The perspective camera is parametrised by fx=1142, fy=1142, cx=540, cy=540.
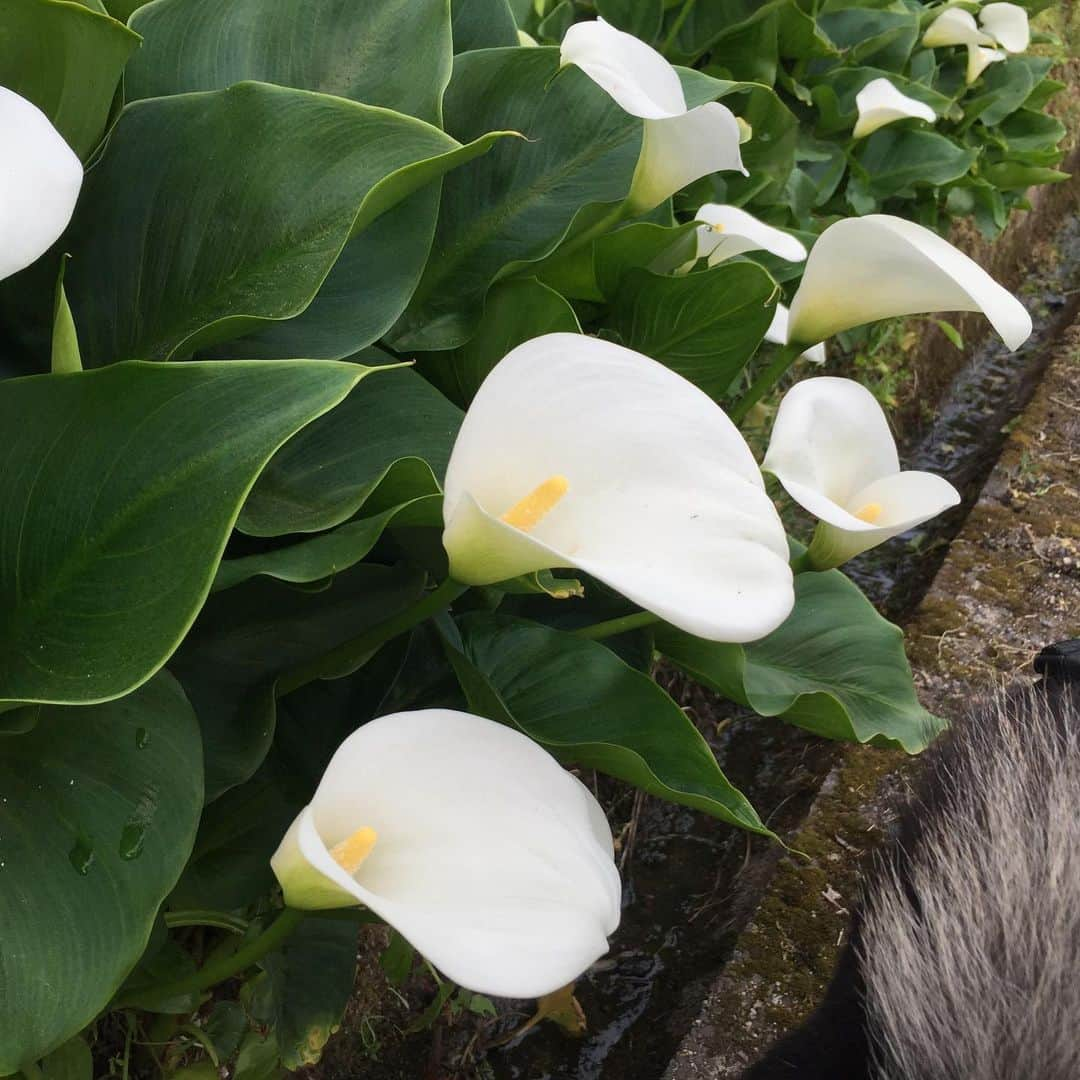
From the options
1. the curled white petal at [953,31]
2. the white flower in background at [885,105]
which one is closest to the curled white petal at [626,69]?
the white flower in background at [885,105]

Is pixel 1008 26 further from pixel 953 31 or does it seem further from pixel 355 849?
pixel 355 849

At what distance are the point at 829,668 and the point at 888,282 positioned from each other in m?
0.35

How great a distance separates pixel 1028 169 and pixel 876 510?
2038mm

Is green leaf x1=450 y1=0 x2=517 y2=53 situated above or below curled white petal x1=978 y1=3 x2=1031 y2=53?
above

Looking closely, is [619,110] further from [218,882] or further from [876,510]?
[218,882]

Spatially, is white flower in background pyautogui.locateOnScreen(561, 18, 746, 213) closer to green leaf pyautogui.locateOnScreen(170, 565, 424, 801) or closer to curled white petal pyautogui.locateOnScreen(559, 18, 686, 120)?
curled white petal pyautogui.locateOnScreen(559, 18, 686, 120)

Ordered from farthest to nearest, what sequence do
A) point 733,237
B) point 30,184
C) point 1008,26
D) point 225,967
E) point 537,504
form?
point 1008,26 → point 733,237 → point 225,967 → point 537,504 → point 30,184

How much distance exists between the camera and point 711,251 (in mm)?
983

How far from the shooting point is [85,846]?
0.55 metres

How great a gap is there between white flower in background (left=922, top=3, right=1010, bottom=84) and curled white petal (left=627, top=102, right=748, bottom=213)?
1574 millimetres

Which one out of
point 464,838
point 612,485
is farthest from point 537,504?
point 464,838

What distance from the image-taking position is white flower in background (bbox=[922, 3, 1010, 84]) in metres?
2.11

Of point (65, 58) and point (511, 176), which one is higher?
point (65, 58)

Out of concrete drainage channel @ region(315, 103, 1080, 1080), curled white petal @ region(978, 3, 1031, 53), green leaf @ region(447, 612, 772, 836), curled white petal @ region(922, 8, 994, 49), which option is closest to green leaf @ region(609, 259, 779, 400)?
green leaf @ region(447, 612, 772, 836)
